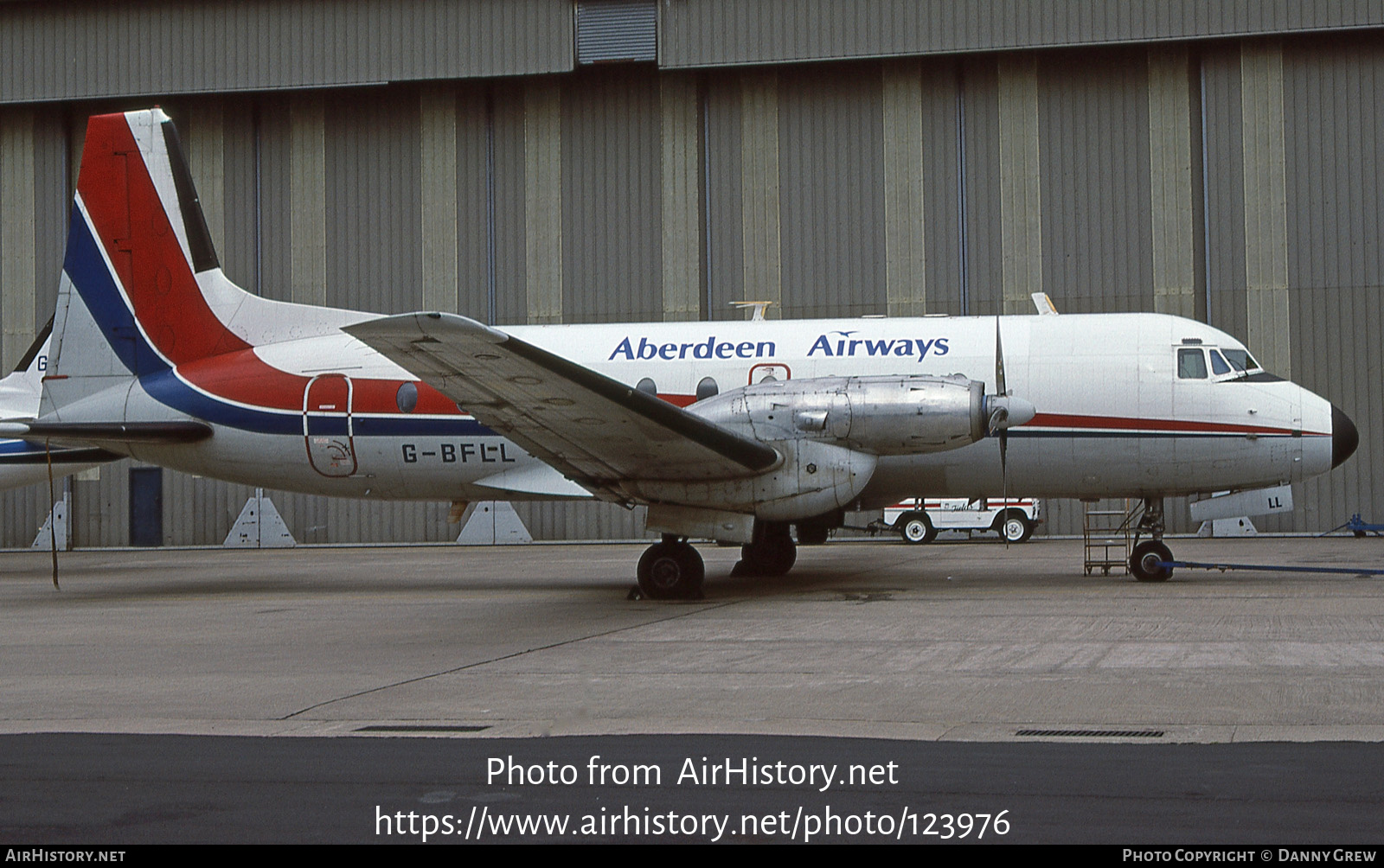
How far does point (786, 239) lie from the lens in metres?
33.4

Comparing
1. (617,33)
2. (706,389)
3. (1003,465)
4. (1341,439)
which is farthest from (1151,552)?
(617,33)

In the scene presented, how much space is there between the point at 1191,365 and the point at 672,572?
7.51 metres

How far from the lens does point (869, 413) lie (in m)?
15.4

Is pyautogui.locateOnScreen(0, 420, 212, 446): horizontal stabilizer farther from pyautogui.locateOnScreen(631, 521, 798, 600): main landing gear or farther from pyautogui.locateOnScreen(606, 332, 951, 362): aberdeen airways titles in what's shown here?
pyautogui.locateOnScreen(631, 521, 798, 600): main landing gear

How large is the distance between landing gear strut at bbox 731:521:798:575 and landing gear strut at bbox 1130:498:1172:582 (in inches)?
191

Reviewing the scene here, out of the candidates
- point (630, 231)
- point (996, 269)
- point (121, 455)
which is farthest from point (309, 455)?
point (996, 269)

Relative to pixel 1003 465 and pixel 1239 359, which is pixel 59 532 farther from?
pixel 1239 359

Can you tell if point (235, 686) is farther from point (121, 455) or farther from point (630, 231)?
point (630, 231)

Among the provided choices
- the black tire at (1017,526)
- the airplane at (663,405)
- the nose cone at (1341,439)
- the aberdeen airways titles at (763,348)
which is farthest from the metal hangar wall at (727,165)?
the nose cone at (1341,439)

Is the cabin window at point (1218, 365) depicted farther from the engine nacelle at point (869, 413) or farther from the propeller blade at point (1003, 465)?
the engine nacelle at point (869, 413)

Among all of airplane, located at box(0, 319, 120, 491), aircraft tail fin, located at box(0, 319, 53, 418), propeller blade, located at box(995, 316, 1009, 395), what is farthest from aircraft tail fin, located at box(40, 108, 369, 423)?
propeller blade, located at box(995, 316, 1009, 395)

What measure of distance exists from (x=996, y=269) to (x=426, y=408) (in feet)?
61.7

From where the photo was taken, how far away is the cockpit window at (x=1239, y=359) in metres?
17.2

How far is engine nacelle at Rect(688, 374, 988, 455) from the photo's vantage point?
15.2 meters
